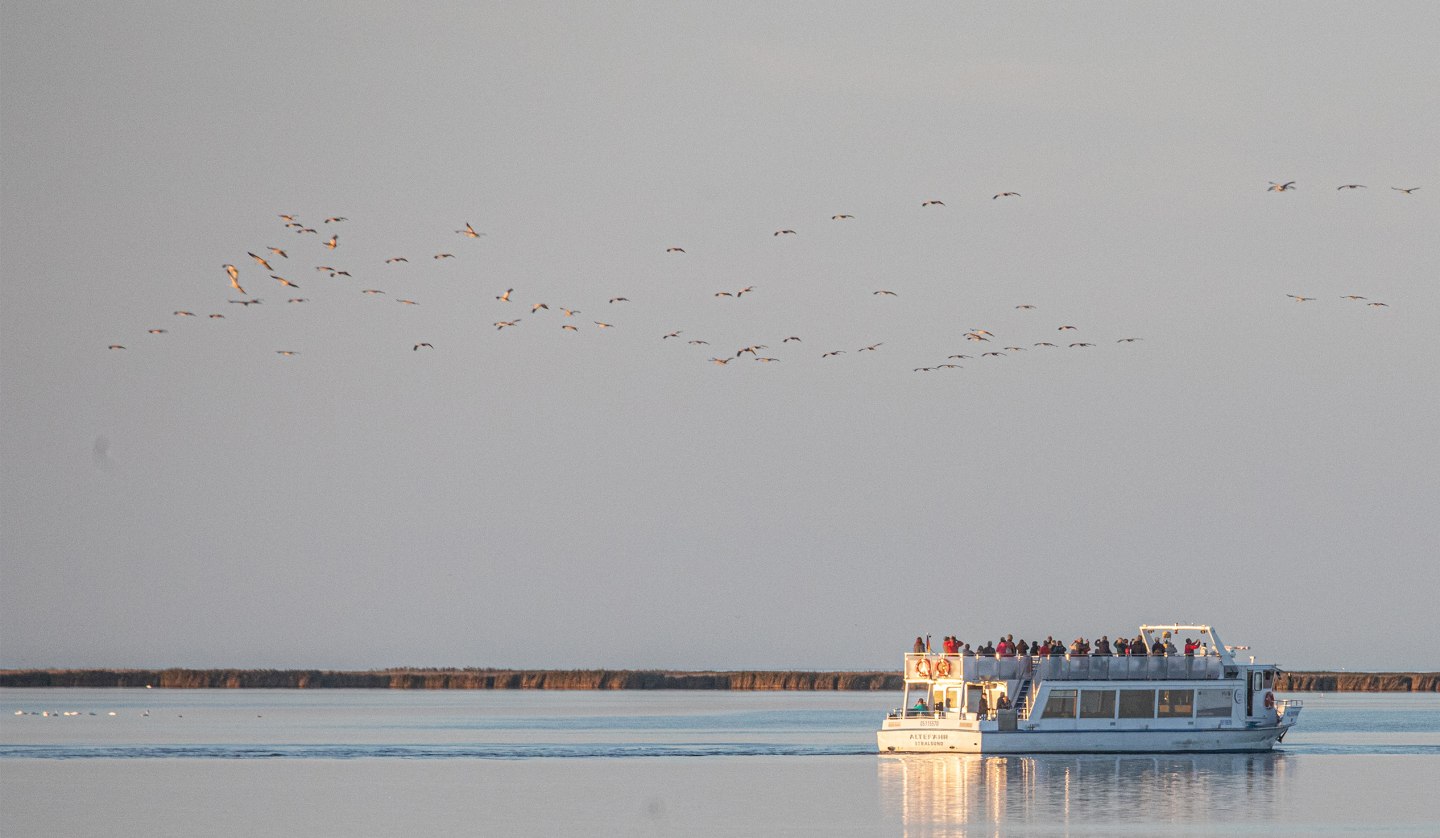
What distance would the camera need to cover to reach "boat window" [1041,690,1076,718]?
259 feet

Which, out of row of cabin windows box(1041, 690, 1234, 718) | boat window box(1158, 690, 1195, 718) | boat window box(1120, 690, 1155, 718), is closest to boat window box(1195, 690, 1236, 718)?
row of cabin windows box(1041, 690, 1234, 718)

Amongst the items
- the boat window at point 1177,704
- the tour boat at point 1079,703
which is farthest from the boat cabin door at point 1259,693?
the boat window at point 1177,704

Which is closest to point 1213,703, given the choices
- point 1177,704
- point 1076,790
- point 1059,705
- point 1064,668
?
point 1177,704

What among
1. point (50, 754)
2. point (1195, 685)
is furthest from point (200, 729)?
point (1195, 685)

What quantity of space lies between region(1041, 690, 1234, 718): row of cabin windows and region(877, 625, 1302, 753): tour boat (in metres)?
0.04

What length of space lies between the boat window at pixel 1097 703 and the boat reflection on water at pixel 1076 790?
61.8 inches

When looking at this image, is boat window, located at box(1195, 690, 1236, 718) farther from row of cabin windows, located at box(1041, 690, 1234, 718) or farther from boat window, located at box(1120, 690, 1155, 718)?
boat window, located at box(1120, 690, 1155, 718)

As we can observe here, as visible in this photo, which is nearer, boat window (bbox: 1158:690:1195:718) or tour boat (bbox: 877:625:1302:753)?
tour boat (bbox: 877:625:1302:753)

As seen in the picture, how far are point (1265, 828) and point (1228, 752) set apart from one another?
2796 centimetres

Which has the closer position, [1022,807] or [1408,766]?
[1022,807]

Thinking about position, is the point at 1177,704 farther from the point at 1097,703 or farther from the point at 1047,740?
the point at 1047,740

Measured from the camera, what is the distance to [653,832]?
54.2 m

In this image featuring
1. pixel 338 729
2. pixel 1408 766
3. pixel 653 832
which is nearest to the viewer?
pixel 653 832

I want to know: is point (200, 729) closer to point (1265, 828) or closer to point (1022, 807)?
point (1022, 807)
